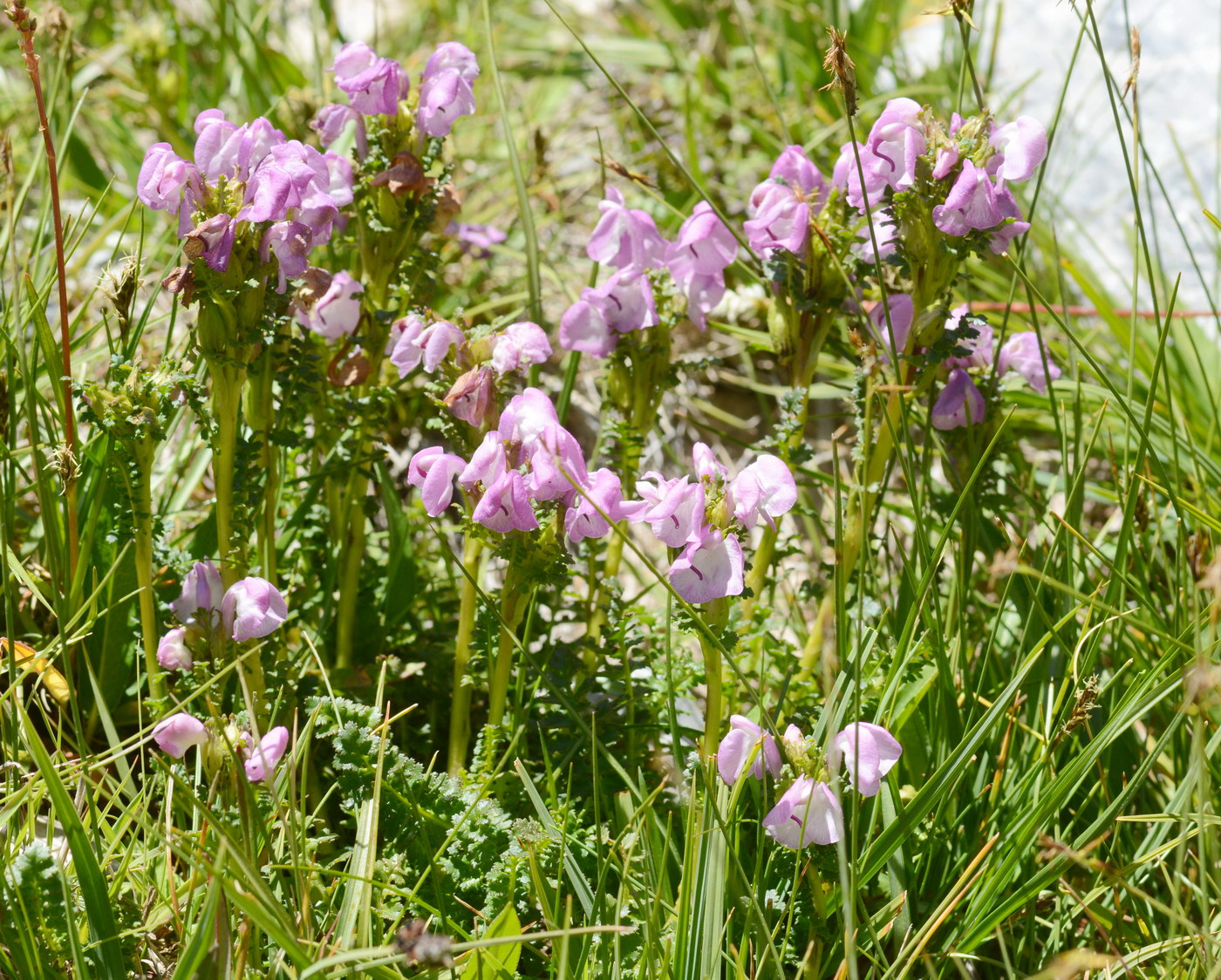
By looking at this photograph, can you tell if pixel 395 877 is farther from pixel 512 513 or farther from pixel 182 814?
pixel 512 513

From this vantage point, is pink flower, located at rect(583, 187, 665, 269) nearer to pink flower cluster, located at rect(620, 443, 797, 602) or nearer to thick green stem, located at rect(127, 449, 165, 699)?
pink flower cluster, located at rect(620, 443, 797, 602)

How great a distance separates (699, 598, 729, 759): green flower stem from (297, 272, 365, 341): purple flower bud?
75 cm

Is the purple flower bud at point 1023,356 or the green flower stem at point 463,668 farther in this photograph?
the purple flower bud at point 1023,356

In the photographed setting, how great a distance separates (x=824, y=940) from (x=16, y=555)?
1397 millimetres

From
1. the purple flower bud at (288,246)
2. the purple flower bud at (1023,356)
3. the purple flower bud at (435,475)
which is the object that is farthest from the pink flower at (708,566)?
the purple flower bud at (1023,356)

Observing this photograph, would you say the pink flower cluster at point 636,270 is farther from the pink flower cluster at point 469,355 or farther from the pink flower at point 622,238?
the pink flower cluster at point 469,355

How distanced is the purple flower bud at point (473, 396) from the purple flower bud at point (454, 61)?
542 mm

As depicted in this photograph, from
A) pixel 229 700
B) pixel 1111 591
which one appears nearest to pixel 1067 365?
pixel 1111 591

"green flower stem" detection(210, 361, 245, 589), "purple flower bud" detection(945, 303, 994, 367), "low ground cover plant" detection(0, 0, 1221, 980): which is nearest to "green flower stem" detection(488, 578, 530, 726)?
"low ground cover plant" detection(0, 0, 1221, 980)

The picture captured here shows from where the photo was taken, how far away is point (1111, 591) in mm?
1612

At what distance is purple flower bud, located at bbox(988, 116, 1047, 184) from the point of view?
1462mm

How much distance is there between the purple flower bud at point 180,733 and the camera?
133 centimetres

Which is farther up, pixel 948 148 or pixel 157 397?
pixel 948 148

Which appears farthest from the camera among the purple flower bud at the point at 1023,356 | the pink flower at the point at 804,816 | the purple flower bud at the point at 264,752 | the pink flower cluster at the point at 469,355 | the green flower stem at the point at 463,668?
the purple flower bud at the point at 1023,356
